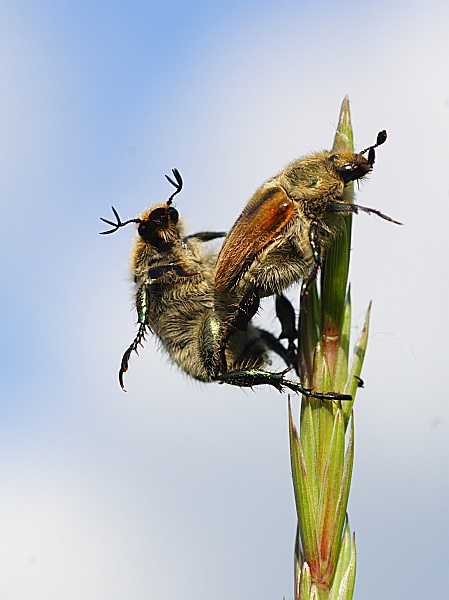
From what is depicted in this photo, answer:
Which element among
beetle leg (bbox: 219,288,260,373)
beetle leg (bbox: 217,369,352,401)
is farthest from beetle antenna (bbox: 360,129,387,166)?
beetle leg (bbox: 217,369,352,401)

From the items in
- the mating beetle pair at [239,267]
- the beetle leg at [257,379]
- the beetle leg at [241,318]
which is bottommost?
the beetle leg at [257,379]

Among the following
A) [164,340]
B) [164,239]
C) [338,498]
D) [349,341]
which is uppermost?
[164,239]

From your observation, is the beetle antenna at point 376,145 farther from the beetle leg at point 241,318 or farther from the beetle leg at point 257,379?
the beetle leg at point 257,379

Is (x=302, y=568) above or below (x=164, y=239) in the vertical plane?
below

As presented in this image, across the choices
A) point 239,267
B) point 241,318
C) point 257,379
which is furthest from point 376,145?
point 257,379

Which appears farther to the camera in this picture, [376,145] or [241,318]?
[241,318]

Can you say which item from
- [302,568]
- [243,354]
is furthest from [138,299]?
[302,568]

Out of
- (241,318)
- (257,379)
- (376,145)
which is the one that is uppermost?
(376,145)

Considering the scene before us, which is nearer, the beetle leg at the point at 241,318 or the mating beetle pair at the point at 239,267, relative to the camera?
the mating beetle pair at the point at 239,267

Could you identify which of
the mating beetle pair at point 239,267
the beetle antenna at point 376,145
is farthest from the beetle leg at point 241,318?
the beetle antenna at point 376,145

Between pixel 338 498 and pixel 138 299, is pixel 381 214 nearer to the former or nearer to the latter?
pixel 338 498

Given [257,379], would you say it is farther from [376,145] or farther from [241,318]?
[376,145]
